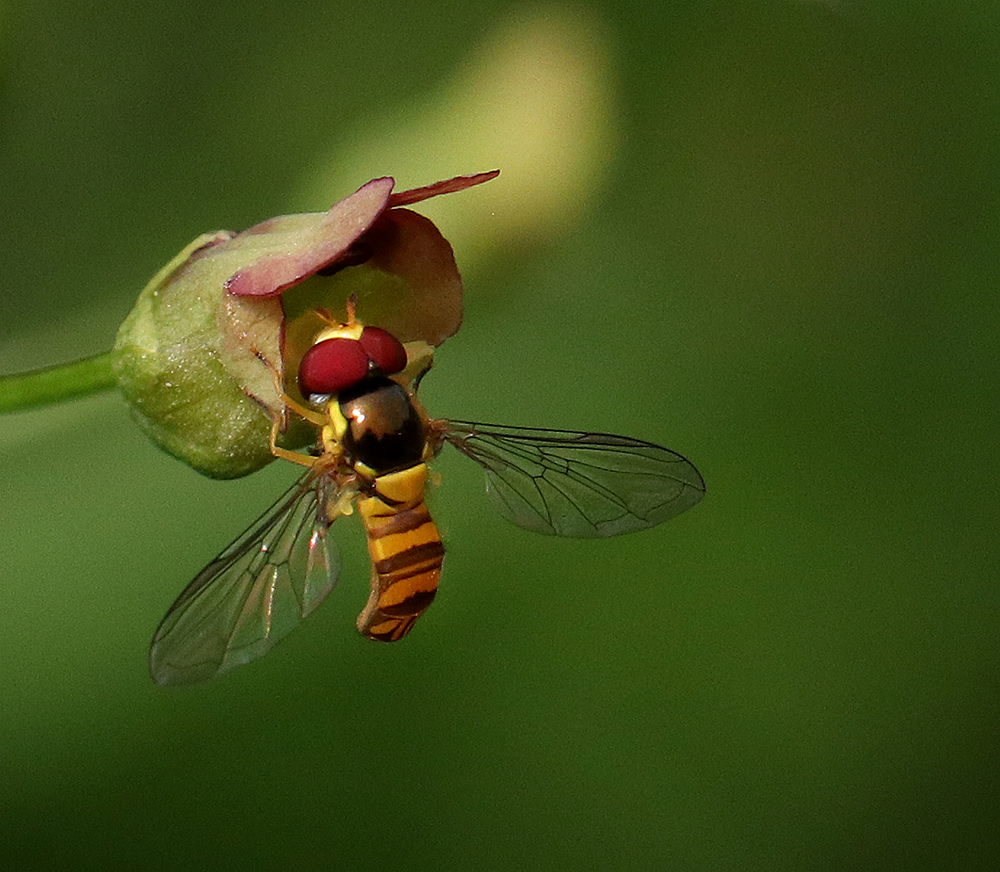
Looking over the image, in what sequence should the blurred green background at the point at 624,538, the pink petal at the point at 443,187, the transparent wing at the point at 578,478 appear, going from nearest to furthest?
the pink petal at the point at 443,187
the transparent wing at the point at 578,478
the blurred green background at the point at 624,538

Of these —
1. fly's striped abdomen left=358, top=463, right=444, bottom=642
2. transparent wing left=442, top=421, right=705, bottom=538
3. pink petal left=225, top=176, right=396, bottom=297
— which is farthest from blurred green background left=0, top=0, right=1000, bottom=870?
pink petal left=225, top=176, right=396, bottom=297

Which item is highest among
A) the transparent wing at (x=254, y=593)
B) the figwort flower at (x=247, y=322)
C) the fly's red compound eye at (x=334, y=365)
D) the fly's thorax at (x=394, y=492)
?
the figwort flower at (x=247, y=322)

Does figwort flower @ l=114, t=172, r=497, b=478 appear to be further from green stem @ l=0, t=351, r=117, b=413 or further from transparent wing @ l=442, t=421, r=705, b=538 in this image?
transparent wing @ l=442, t=421, r=705, b=538

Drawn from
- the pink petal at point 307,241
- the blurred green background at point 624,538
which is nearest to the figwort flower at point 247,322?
the pink petal at point 307,241

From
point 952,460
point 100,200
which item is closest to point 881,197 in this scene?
point 952,460

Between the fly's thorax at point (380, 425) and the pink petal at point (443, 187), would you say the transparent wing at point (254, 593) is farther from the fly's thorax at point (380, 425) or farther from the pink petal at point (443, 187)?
the pink petal at point (443, 187)

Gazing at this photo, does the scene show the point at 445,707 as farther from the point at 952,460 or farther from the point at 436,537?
the point at 952,460

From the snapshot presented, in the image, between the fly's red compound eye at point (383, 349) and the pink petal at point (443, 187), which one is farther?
the fly's red compound eye at point (383, 349)

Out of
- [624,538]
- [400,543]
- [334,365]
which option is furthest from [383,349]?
[624,538]
